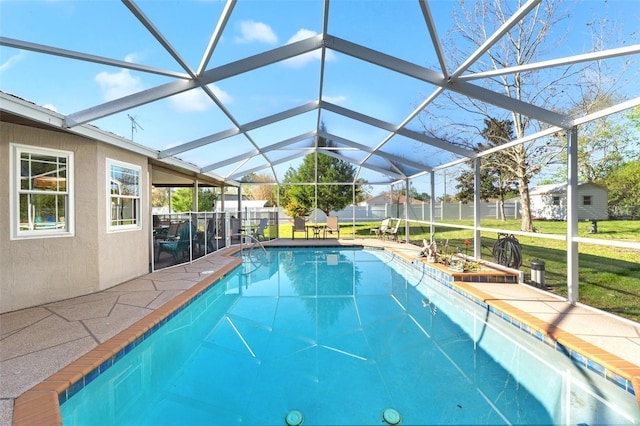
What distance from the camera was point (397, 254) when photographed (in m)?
9.68

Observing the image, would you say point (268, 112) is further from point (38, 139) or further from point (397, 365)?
point (397, 365)

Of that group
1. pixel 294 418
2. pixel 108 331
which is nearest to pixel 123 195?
pixel 108 331

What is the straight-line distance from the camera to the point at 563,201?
7.75m

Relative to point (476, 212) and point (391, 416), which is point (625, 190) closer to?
point (476, 212)

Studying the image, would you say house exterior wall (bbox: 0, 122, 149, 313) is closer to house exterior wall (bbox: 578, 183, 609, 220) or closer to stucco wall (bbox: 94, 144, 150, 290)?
stucco wall (bbox: 94, 144, 150, 290)

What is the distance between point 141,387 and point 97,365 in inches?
16.9

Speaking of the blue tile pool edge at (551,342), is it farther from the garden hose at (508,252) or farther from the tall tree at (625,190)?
the tall tree at (625,190)

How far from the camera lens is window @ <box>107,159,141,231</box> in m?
5.73

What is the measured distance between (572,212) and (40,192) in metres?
7.40

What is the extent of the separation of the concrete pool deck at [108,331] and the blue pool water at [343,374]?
0.19 metres

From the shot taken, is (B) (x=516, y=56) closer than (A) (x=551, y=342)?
No

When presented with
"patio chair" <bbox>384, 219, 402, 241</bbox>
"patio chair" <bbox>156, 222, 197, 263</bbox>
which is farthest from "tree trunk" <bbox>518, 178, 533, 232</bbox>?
"patio chair" <bbox>156, 222, 197, 263</bbox>

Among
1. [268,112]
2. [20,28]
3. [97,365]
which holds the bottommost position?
[97,365]

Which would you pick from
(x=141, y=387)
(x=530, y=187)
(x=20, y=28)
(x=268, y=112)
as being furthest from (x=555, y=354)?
(x=530, y=187)
